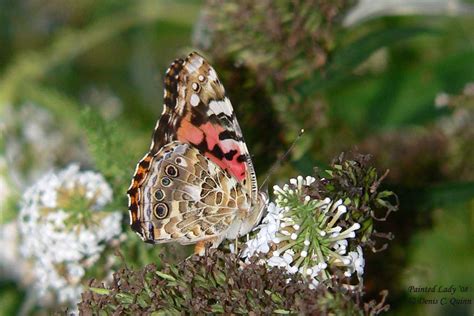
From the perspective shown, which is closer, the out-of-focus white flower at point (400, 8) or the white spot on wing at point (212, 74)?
the white spot on wing at point (212, 74)

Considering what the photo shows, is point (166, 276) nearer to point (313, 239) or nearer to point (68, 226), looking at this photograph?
point (313, 239)

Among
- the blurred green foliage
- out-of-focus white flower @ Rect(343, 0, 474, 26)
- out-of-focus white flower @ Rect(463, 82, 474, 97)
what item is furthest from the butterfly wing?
out-of-focus white flower @ Rect(463, 82, 474, 97)

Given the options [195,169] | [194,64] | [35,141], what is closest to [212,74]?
[194,64]

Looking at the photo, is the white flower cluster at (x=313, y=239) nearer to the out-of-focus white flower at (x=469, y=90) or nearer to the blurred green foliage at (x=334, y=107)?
the blurred green foliage at (x=334, y=107)

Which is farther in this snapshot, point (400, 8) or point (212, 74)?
point (400, 8)

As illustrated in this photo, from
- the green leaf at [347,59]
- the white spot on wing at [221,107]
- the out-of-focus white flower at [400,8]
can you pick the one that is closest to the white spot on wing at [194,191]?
the white spot on wing at [221,107]
